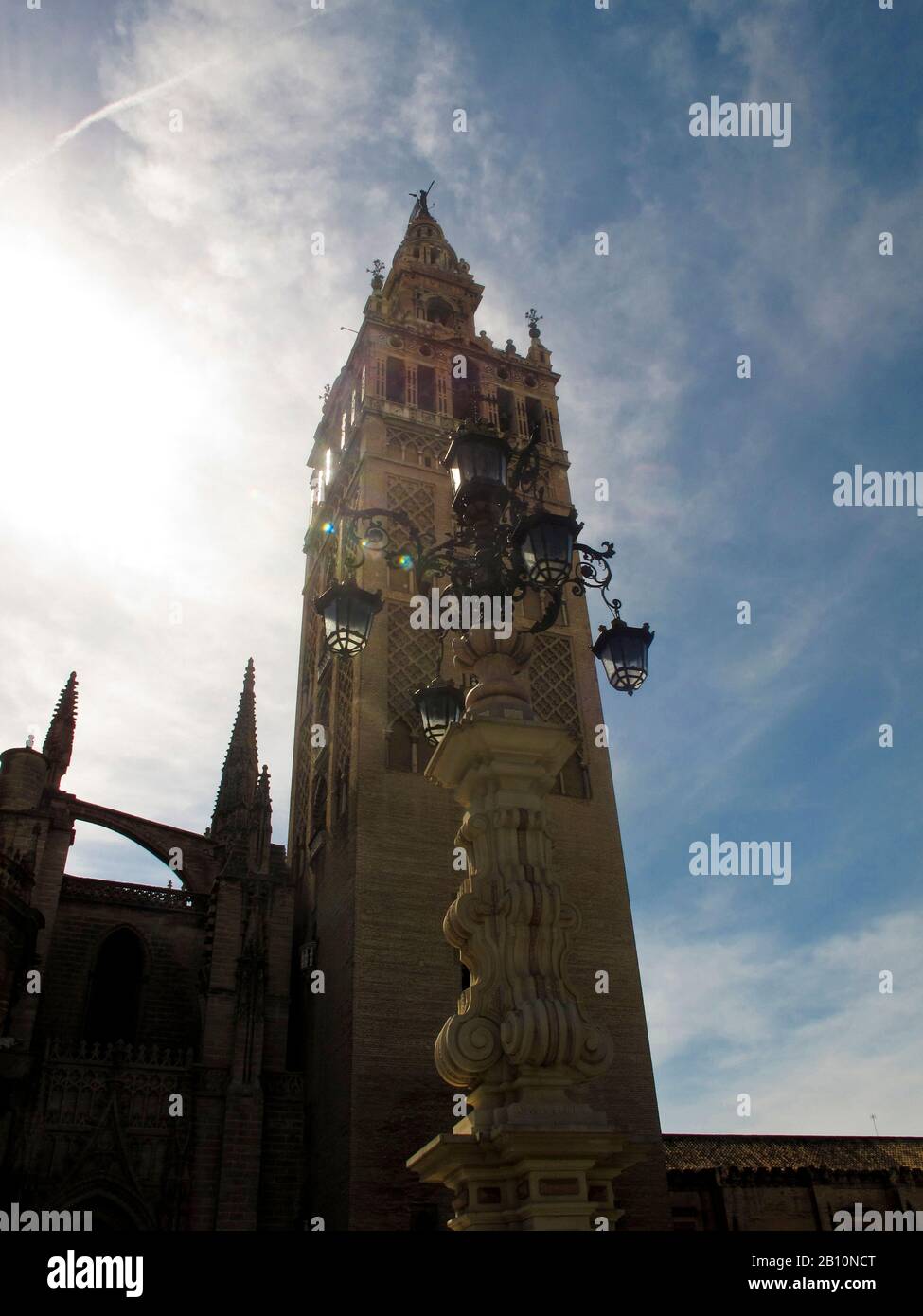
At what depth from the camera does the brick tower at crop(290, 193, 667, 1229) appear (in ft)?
56.3

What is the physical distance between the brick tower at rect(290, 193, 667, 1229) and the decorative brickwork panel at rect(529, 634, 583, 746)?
0.07m

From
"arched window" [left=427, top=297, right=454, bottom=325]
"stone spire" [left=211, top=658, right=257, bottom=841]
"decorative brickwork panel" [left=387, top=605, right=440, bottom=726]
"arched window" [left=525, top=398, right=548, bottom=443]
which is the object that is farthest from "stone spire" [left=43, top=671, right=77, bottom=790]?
"arched window" [left=427, top=297, right=454, bottom=325]

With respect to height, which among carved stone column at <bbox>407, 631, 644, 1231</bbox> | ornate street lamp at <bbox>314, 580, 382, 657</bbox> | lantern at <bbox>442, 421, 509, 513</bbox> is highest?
lantern at <bbox>442, 421, 509, 513</bbox>

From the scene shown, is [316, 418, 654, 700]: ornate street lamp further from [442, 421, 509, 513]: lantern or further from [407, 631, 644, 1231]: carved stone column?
[407, 631, 644, 1231]: carved stone column

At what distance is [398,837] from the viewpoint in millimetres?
19797

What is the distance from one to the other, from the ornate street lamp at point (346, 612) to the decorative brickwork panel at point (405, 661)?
1432cm

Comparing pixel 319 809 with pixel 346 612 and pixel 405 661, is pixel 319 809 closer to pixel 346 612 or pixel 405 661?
pixel 405 661

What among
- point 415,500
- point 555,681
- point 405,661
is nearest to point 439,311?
point 415,500

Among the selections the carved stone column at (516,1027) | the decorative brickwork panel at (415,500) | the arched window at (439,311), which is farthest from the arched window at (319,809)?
the arched window at (439,311)

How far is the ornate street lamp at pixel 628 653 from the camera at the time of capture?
730 centimetres

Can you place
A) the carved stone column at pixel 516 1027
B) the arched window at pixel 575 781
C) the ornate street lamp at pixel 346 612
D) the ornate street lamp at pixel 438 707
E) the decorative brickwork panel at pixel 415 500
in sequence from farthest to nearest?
the decorative brickwork panel at pixel 415 500 → the arched window at pixel 575 781 → the ornate street lamp at pixel 438 707 → the ornate street lamp at pixel 346 612 → the carved stone column at pixel 516 1027

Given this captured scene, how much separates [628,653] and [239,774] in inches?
837

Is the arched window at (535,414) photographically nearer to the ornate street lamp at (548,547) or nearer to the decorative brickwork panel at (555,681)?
the decorative brickwork panel at (555,681)
